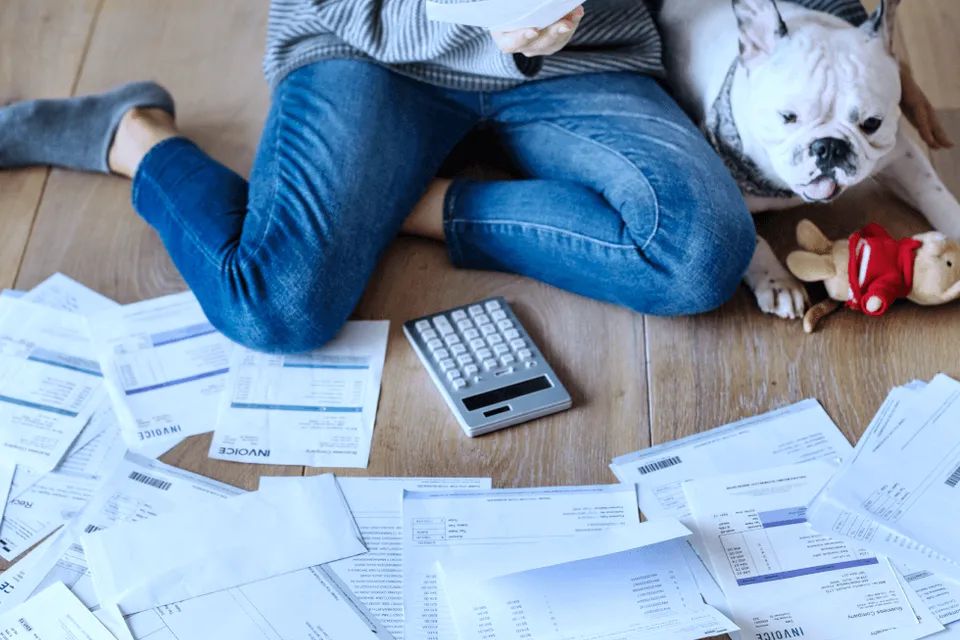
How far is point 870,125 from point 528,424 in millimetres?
546

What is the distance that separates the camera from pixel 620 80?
142 centimetres

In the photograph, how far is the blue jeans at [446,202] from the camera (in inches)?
50.4

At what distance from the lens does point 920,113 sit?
1453 millimetres

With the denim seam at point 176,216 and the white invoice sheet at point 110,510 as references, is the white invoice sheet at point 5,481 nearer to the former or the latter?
the white invoice sheet at point 110,510

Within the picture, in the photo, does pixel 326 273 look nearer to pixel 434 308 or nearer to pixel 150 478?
pixel 434 308

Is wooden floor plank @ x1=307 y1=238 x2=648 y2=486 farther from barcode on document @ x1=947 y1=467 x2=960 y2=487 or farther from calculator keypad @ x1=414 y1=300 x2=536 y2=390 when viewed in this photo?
barcode on document @ x1=947 y1=467 x2=960 y2=487

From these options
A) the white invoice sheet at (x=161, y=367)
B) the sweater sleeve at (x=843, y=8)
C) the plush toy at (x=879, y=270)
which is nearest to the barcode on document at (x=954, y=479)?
the plush toy at (x=879, y=270)

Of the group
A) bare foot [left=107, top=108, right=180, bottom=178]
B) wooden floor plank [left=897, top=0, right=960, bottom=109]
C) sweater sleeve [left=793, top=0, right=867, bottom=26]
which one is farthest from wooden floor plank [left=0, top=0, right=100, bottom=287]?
wooden floor plank [left=897, top=0, right=960, bottom=109]

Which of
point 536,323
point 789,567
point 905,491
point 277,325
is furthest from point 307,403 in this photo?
point 905,491

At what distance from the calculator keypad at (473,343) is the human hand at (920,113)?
627mm

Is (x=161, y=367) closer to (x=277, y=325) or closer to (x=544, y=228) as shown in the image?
(x=277, y=325)

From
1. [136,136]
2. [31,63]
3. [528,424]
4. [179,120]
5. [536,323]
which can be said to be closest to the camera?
[528,424]

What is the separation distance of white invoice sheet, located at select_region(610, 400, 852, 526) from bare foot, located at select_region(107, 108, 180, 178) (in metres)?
0.79

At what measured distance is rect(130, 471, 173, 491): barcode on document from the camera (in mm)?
1215
